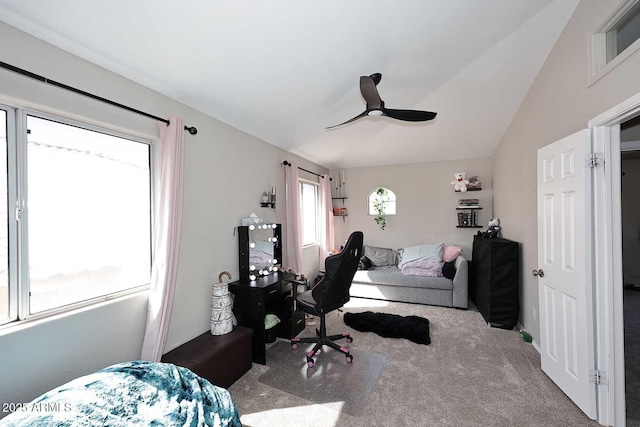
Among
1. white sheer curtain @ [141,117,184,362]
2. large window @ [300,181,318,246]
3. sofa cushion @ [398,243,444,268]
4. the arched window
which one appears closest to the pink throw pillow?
sofa cushion @ [398,243,444,268]

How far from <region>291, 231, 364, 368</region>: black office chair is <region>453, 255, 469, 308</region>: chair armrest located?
2142mm

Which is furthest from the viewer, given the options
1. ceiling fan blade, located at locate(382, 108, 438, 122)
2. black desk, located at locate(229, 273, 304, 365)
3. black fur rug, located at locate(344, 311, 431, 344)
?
black fur rug, located at locate(344, 311, 431, 344)

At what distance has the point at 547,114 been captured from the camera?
2.73 meters

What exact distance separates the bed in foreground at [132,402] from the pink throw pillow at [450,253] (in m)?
4.18

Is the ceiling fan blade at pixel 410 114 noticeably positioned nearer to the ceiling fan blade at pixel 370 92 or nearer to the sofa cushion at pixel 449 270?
the ceiling fan blade at pixel 370 92

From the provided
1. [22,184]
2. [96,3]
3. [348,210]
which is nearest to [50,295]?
[22,184]

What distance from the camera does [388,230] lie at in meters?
5.58

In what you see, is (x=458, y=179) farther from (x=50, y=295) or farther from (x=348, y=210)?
(x=50, y=295)

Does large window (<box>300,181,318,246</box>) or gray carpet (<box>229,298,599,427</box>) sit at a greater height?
large window (<box>300,181,318,246</box>)

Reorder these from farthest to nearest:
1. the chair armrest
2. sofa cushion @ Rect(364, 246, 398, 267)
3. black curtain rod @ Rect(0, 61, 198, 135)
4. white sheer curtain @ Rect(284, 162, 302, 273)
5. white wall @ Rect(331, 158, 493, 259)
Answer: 1. sofa cushion @ Rect(364, 246, 398, 267)
2. white wall @ Rect(331, 158, 493, 259)
3. the chair armrest
4. white sheer curtain @ Rect(284, 162, 302, 273)
5. black curtain rod @ Rect(0, 61, 198, 135)

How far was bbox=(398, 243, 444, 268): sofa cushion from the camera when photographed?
4762 mm

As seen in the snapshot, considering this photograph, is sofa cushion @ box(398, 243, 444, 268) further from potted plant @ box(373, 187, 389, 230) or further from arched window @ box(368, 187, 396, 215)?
arched window @ box(368, 187, 396, 215)

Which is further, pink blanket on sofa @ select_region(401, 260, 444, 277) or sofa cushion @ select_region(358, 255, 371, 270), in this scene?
sofa cushion @ select_region(358, 255, 371, 270)

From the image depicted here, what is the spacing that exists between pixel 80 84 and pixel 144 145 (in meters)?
0.58
